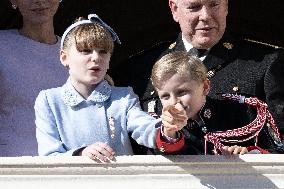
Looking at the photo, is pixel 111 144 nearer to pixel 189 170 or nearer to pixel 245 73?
pixel 189 170

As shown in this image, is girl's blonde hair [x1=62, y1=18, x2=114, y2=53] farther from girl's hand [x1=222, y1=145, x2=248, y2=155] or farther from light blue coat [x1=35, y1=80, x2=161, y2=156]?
girl's hand [x1=222, y1=145, x2=248, y2=155]

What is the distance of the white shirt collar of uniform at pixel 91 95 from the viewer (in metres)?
3.04

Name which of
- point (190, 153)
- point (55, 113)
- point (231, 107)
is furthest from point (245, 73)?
point (55, 113)

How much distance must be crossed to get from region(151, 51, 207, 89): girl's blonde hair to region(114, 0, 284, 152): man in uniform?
26 cm

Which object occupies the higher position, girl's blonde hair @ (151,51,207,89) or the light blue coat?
girl's blonde hair @ (151,51,207,89)

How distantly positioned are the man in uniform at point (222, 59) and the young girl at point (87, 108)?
0.69 ft

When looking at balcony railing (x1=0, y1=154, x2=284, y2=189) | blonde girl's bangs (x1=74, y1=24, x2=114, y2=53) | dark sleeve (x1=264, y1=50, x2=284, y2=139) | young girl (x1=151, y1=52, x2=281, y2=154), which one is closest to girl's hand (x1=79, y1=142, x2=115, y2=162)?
balcony railing (x1=0, y1=154, x2=284, y2=189)

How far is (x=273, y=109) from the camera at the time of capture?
3.11 metres

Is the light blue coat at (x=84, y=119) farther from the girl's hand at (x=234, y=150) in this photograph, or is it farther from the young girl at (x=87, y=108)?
the girl's hand at (x=234, y=150)

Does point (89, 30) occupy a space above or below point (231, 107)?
above

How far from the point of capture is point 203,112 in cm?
307

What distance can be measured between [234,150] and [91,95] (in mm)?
461

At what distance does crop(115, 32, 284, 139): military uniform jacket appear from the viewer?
10.3 feet

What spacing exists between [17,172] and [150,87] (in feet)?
1.99
